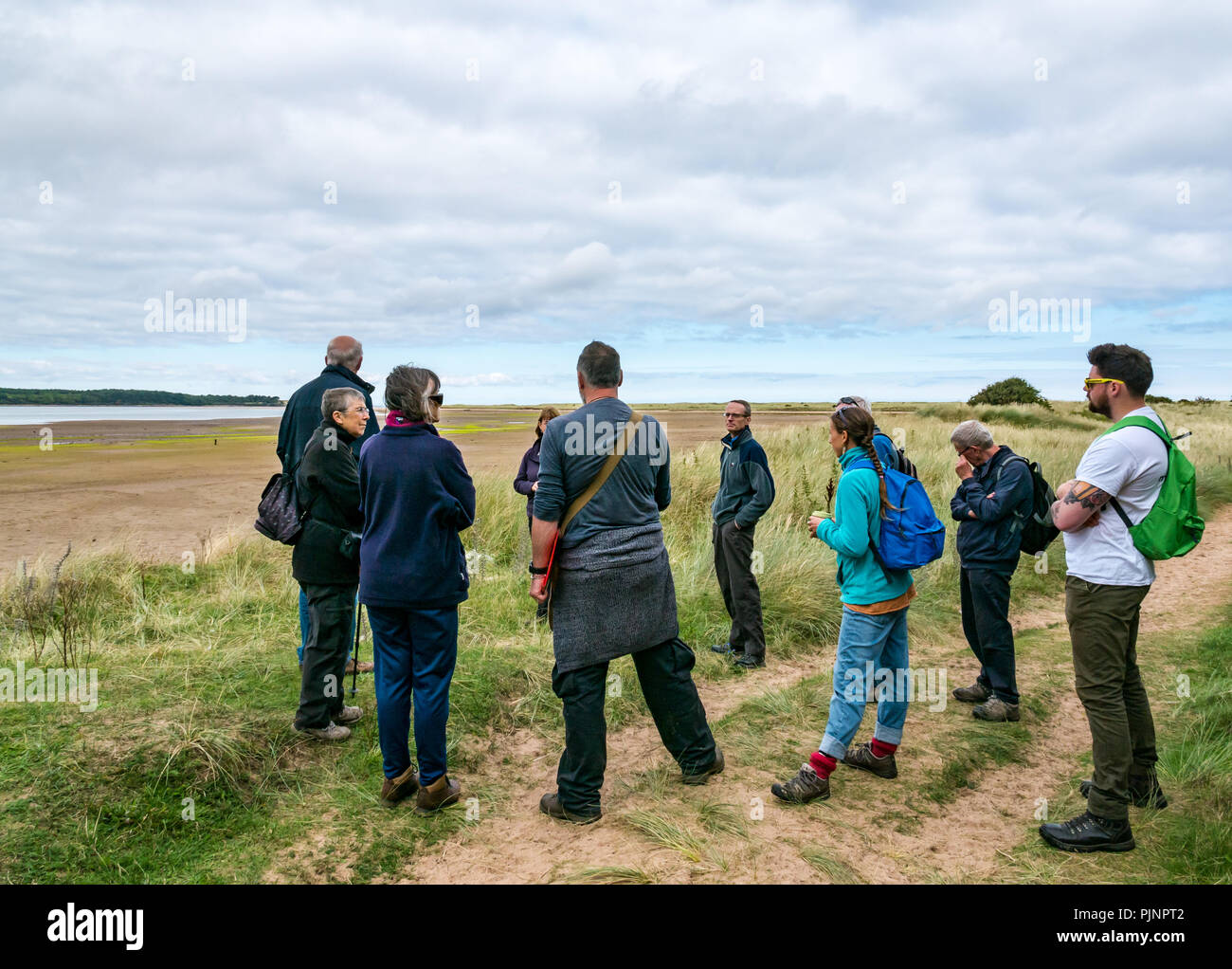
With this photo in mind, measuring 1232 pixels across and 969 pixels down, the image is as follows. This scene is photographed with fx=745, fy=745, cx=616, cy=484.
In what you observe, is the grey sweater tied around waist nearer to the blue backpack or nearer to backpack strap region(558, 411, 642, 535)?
backpack strap region(558, 411, 642, 535)

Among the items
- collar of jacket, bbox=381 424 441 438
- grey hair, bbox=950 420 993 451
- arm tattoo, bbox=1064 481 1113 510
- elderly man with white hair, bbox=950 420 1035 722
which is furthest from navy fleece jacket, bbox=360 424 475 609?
grey hair, bbox=950 420 993 451

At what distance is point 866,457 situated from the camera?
3869mm

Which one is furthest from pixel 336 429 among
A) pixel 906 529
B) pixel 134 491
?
pixel 134 491

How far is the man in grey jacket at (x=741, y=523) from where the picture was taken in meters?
6.05

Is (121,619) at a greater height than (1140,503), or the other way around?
(1140,503)

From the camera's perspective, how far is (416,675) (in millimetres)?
3766

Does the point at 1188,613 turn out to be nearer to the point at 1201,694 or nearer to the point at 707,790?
the point at 1201,694

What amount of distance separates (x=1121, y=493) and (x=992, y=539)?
1.79 meters

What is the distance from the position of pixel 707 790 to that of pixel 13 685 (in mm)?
4474

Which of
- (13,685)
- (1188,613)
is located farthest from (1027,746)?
(13,685)

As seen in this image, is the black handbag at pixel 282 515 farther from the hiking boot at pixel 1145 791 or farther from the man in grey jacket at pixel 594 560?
the hiking boot at pixel 1145 791

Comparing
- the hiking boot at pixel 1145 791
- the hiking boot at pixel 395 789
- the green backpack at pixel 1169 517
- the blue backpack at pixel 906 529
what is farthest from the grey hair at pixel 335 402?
the hiking boot at pixel 1145 791

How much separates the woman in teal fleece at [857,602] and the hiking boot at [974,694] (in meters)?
1.82

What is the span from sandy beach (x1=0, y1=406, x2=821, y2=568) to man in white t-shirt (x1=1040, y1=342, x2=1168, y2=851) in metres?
9.49
